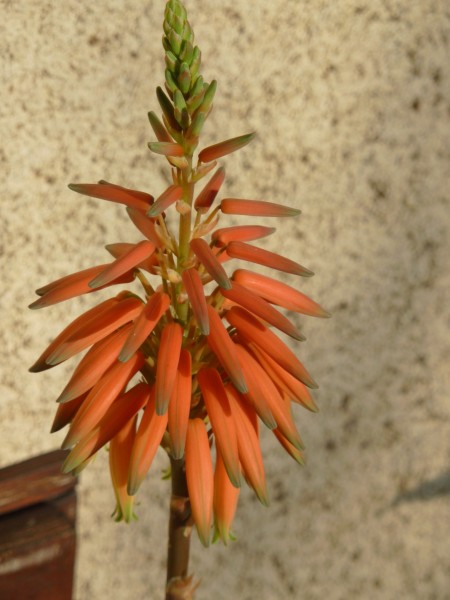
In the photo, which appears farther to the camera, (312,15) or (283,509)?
(283,509)

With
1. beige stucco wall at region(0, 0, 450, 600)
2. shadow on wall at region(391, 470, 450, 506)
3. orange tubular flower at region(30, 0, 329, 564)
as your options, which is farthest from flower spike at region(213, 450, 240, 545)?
shadow on wall at region(391, 470, 450, 506)

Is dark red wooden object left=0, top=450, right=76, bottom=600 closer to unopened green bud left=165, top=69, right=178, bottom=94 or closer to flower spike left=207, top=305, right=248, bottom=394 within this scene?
flower spike left=207, top=305, right=248, bottom=394

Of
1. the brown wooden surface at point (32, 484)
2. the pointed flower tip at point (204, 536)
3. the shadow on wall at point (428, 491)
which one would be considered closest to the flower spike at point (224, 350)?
the pointed flower tip at point (204, 536)

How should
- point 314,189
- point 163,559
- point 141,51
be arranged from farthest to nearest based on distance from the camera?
point 163,559 < point 314,189 < point 141,51

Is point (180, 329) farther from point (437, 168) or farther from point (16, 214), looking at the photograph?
point (437, 168)

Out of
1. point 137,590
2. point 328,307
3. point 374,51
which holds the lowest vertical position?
point 137,590

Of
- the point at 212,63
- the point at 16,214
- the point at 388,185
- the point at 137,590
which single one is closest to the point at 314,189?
the point at 388,185

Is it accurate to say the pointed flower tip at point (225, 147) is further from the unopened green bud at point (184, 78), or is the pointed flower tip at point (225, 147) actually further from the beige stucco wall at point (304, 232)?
the beige stucco wall at point (304, 232)

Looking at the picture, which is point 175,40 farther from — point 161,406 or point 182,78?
point 161,406
